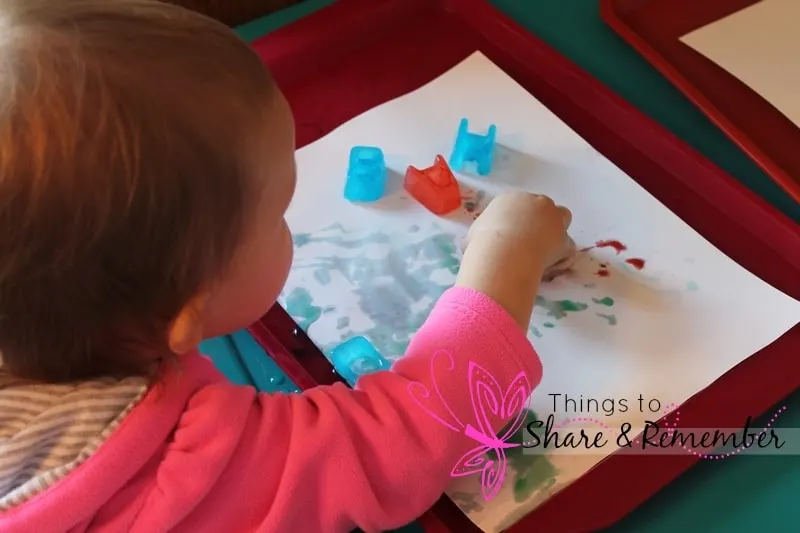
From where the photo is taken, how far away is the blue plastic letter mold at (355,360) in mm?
521

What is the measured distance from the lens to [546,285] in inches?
22.2

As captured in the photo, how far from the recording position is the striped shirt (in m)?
0.37

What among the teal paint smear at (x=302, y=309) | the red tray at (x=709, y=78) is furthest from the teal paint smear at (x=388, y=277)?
the red tray at (x=709, y=78)

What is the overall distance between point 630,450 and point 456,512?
0.10m

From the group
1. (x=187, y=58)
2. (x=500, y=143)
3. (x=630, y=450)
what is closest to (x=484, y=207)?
(x=500, y=143)

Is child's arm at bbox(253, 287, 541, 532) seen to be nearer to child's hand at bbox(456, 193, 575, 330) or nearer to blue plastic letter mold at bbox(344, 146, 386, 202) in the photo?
child's hand at bbox(456, 193, 575, 330)

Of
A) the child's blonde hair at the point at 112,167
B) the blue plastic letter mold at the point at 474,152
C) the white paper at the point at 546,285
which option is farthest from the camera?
the blue plastic letter mold at the point at 474,152

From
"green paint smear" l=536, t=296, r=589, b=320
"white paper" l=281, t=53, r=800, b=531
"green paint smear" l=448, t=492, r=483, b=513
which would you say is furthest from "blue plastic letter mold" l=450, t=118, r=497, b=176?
"green paint smear" l=448, t=492, r=483, b=513

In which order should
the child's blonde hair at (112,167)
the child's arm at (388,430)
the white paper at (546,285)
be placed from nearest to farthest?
the child's blonde hair at (112,167)
the child's arm at (388,430)
the white paper at (546,285)

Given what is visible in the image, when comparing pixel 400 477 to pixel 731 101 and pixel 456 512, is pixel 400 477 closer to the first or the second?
pixel 456 512

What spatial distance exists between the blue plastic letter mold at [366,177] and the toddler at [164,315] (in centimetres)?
16

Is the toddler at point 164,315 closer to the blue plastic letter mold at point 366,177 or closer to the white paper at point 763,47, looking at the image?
the blue plastic letter mold at point 366,177

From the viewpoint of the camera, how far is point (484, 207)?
24.0 inches

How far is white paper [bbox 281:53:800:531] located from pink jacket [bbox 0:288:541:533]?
54 millimetres
